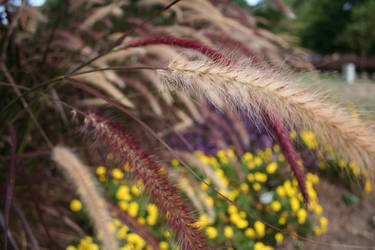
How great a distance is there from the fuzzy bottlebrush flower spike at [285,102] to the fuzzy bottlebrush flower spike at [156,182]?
7.5 inches

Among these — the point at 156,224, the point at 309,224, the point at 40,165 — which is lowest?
the point at 309,224

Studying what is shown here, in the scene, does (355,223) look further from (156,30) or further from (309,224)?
(156,30)

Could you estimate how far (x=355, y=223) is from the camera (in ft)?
7.39

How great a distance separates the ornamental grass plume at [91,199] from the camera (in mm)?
760

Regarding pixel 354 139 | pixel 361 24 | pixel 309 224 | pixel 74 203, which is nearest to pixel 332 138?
pixel 354 139

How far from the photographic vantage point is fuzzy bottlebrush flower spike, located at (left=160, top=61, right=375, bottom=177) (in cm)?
59

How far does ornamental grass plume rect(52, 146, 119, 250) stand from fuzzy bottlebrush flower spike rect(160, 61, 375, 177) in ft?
1.26

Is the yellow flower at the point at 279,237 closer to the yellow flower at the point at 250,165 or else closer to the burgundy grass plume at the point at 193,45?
the yellow flower at the point at 250,165

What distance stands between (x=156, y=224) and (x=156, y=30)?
1.13m

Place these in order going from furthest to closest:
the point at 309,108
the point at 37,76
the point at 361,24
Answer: the point at 361,24 < the point at 37,76 < the point at 309,108

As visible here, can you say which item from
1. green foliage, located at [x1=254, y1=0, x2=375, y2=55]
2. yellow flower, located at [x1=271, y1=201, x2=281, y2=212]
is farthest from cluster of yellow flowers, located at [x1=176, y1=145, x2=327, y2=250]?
green foliage, located at [x1=254, y1=0, x2=375, y2=55]

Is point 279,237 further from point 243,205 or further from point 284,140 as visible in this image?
point 284,140

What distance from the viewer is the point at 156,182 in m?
0.66

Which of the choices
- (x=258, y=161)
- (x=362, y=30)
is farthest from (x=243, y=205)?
(x=362, y=30)
